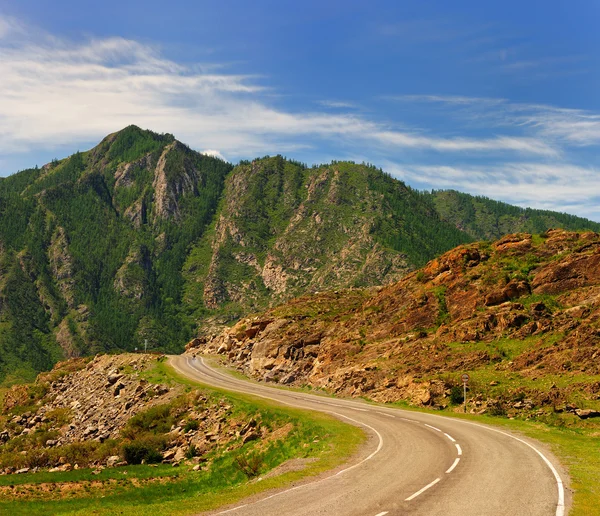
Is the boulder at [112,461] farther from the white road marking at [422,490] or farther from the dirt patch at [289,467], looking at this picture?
the white road marking at [422,490]

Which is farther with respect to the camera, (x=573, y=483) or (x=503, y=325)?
(x=503, y=325)

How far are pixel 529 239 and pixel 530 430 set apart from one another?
40542mm

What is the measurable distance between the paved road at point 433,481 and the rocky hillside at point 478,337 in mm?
12097

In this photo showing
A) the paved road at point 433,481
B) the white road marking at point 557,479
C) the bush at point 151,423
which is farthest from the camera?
the bush at point 151,423

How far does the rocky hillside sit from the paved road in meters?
12.1

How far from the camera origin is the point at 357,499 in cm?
2022

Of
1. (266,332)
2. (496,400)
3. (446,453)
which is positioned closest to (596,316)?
(496,400)

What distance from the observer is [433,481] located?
73.7 feet

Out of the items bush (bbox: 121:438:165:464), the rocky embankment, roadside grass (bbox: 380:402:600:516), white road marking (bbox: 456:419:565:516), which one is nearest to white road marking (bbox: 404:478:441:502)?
white road marking (bbox: 456:419:565:516)

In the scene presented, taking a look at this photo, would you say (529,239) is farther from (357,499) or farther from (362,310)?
(357,499)

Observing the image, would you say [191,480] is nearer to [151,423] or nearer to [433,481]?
[433,481]

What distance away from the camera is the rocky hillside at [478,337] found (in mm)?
45938

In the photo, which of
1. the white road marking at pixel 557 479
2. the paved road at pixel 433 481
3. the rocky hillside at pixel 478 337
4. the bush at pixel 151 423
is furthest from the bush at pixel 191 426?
the white road marking at pixel 557 479

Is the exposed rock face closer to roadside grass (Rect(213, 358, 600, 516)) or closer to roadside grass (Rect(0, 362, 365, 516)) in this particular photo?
roadside grass (Rect(0, 362, 365, 516))
